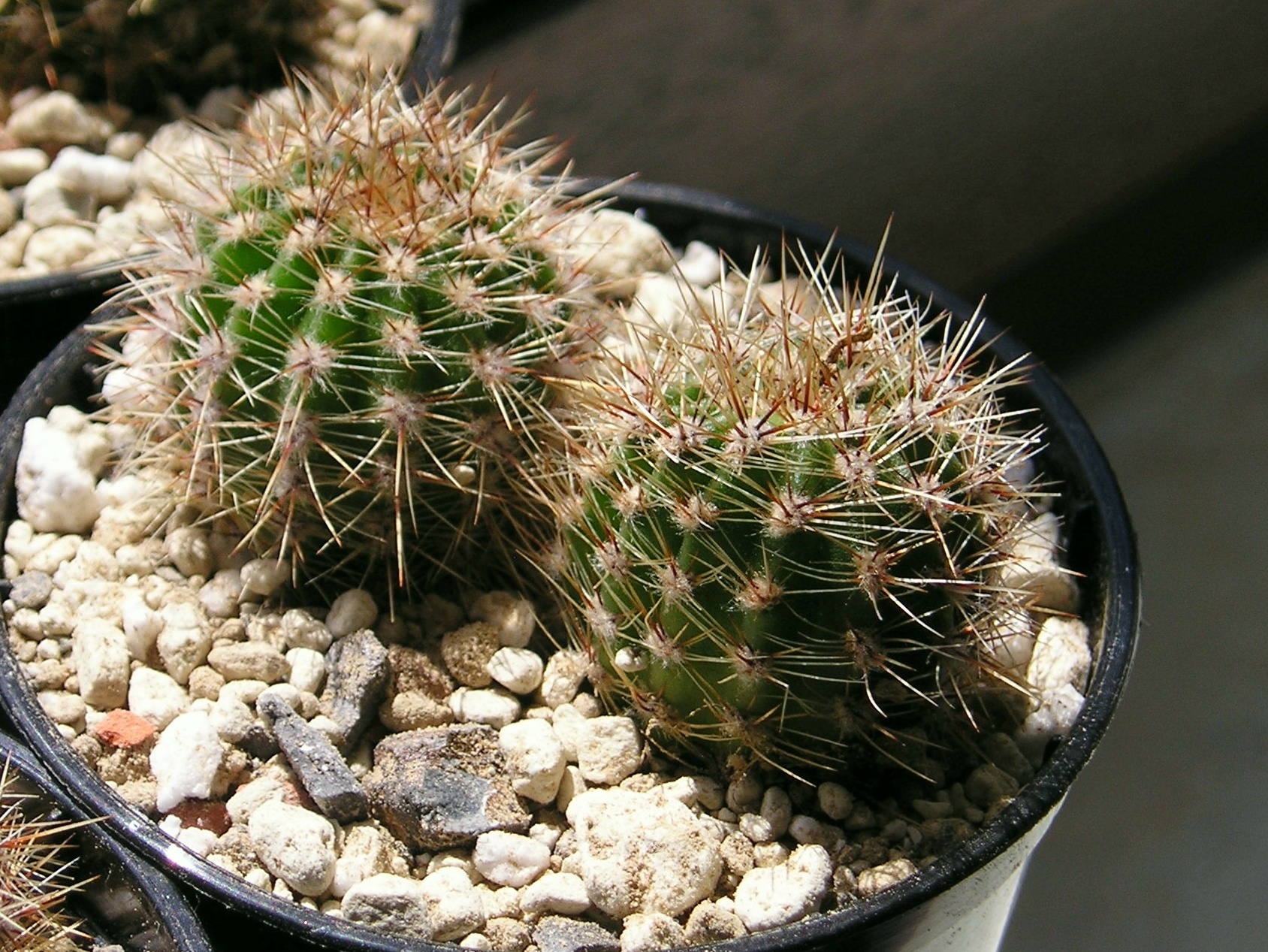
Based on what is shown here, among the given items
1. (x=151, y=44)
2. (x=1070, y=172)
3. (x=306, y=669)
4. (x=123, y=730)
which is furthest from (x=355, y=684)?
(x=1070, y=172)

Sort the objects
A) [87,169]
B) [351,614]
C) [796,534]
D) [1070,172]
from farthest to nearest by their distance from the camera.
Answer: [1070,172], [87,169], [351,614], [796,534]

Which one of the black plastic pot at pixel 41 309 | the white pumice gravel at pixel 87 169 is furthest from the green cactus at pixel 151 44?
the black plastic pot at pixel 41 309

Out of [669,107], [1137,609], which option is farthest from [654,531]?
[669,107]

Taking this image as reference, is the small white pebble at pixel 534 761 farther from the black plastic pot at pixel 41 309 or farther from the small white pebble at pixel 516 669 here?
the black plastic pot at pixel 41 309

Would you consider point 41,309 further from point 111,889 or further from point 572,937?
point 572,937

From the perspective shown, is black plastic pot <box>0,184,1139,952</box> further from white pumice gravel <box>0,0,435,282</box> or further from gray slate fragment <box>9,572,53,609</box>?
white pumice gravel <box>0,0,435,282</box>

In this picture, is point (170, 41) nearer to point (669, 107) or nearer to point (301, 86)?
point (301, 86)

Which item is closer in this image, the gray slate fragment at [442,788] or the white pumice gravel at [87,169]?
the gray slate fragment at [442,788]
